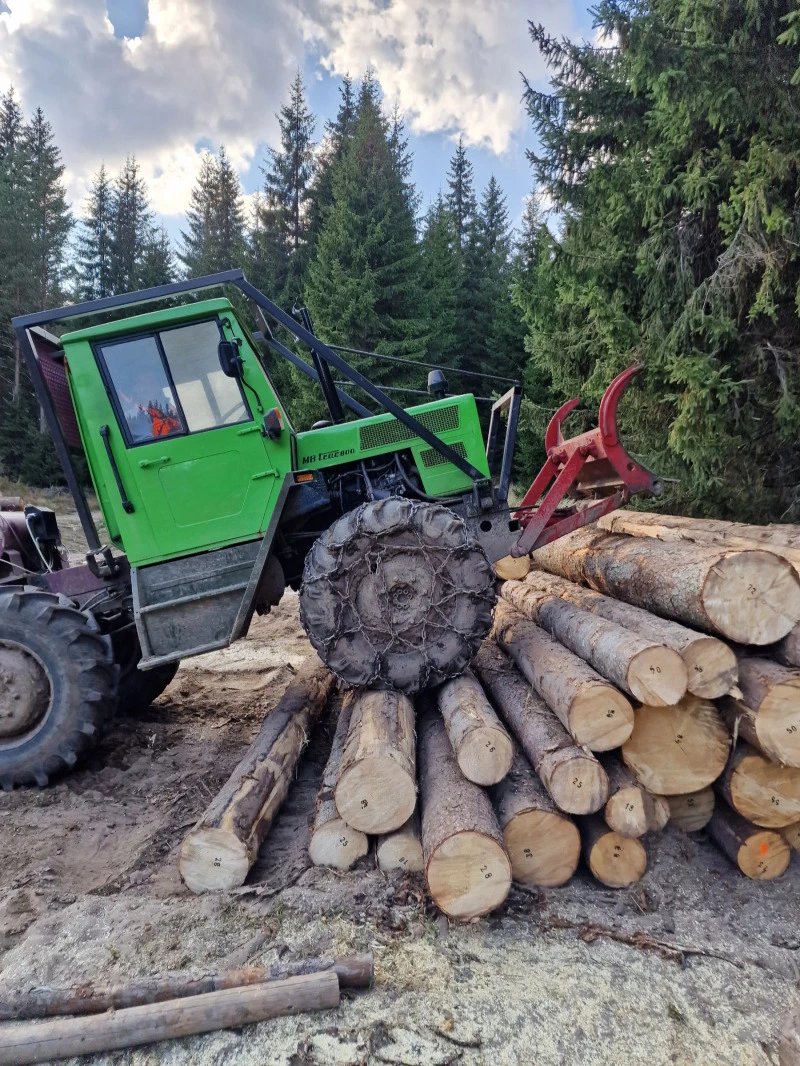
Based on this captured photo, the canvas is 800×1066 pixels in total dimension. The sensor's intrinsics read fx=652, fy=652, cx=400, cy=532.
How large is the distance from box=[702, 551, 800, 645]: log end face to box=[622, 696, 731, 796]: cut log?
48 cm

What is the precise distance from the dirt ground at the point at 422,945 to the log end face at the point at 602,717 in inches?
28.0

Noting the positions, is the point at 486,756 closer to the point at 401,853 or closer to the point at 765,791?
the point at 401,853

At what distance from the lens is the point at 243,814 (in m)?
3.46

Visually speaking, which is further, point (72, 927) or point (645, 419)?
point (645, 419)

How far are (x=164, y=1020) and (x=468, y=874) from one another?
1.32 metres

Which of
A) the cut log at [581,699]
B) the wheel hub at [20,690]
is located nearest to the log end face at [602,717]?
the cut log at [581,699]

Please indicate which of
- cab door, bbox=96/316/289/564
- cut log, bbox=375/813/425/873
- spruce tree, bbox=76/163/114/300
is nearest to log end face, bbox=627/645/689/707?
cut log, bbox=375/813/425/873

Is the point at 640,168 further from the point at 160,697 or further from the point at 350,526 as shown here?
the point at 160,697

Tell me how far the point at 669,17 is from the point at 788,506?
7110 mm

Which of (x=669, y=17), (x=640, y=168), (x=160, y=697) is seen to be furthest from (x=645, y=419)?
(x=160, y=697)

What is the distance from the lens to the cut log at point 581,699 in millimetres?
3344

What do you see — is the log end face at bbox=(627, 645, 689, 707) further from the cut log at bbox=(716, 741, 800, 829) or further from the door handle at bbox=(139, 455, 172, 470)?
the door handle at bbox=(139, 455, 172, 470)

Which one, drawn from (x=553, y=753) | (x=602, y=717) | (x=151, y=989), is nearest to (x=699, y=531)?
(x=602, y=717)

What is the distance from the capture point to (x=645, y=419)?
9.88m
